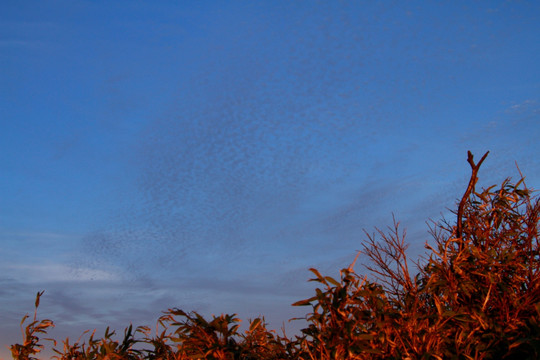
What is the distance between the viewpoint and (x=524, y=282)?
153 inches

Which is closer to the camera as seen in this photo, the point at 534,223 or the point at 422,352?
the point at 422,352

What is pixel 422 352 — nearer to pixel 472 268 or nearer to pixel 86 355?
pixel 472 268

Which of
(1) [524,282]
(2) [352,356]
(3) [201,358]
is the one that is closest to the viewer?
(2) [352,356]

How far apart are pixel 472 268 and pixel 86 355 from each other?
9.84 ft

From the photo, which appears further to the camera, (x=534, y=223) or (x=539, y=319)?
(x=534, y=223)

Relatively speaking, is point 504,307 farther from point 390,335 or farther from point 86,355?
point 86,355

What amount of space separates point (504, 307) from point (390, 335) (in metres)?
0.99

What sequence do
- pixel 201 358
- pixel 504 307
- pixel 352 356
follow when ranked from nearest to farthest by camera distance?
pixel 352 356 → pixel 201 358 → pixel 504 307

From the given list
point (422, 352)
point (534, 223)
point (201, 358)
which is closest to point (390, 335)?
point (422, 352)

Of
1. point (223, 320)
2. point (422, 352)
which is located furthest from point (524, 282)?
point (223, 320)

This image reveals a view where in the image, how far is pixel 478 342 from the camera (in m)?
3.25

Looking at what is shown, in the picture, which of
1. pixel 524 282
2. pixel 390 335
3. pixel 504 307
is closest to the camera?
pixel 390 335

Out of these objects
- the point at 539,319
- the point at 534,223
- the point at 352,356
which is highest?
the point at 534,223

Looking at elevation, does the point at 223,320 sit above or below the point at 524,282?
below
